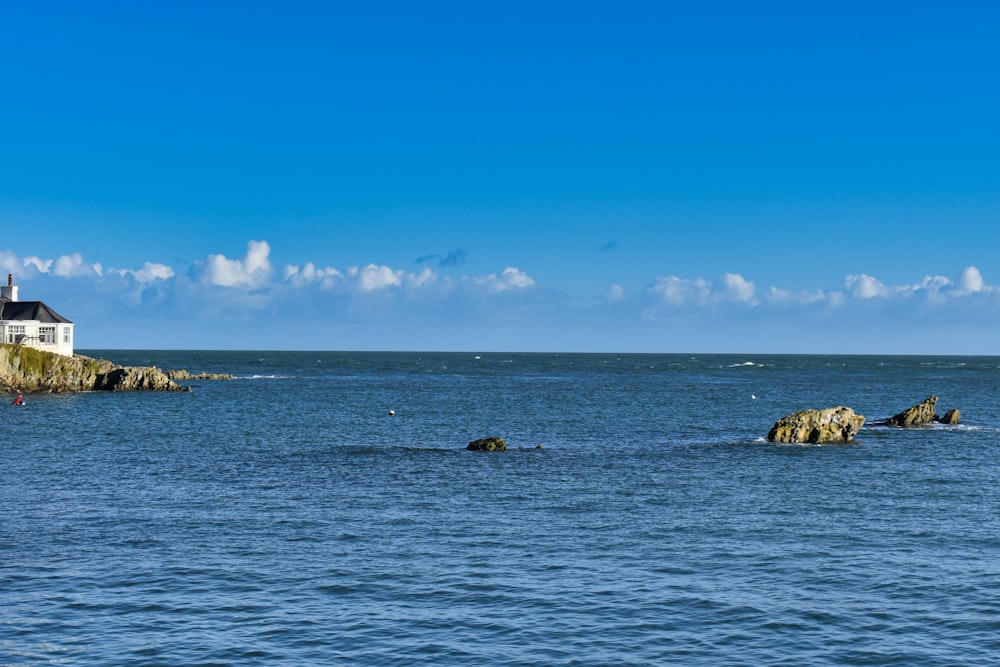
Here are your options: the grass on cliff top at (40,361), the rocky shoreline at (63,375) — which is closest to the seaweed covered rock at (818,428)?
the rocky shoreline at (63,375)

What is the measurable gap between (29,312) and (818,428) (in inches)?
4245

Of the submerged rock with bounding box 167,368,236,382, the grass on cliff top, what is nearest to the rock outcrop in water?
the grass on cliff top

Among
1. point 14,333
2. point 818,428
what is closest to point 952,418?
point 818,428

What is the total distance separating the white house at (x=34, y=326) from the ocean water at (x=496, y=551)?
213 ft

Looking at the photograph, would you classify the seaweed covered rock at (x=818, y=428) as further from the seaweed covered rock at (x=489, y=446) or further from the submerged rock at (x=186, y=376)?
the submerged rock at (x=186, y=376)

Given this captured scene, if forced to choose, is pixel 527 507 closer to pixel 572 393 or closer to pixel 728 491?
pixel 728 491

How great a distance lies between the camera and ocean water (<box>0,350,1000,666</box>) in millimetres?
24391

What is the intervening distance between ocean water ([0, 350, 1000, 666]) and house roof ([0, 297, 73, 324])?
6555 centimetres

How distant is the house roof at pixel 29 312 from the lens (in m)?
131

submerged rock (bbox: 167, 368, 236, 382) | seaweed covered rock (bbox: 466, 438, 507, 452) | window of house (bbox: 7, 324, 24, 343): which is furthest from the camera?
submerged rock (bbox: 167, 368, 236, 382)

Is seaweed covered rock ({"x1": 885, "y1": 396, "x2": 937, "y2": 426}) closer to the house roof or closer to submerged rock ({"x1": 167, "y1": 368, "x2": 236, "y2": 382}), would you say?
the house roof

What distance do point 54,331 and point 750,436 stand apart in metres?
101

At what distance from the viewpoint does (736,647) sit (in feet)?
79.0

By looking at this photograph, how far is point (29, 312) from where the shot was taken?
13150 centimetres
